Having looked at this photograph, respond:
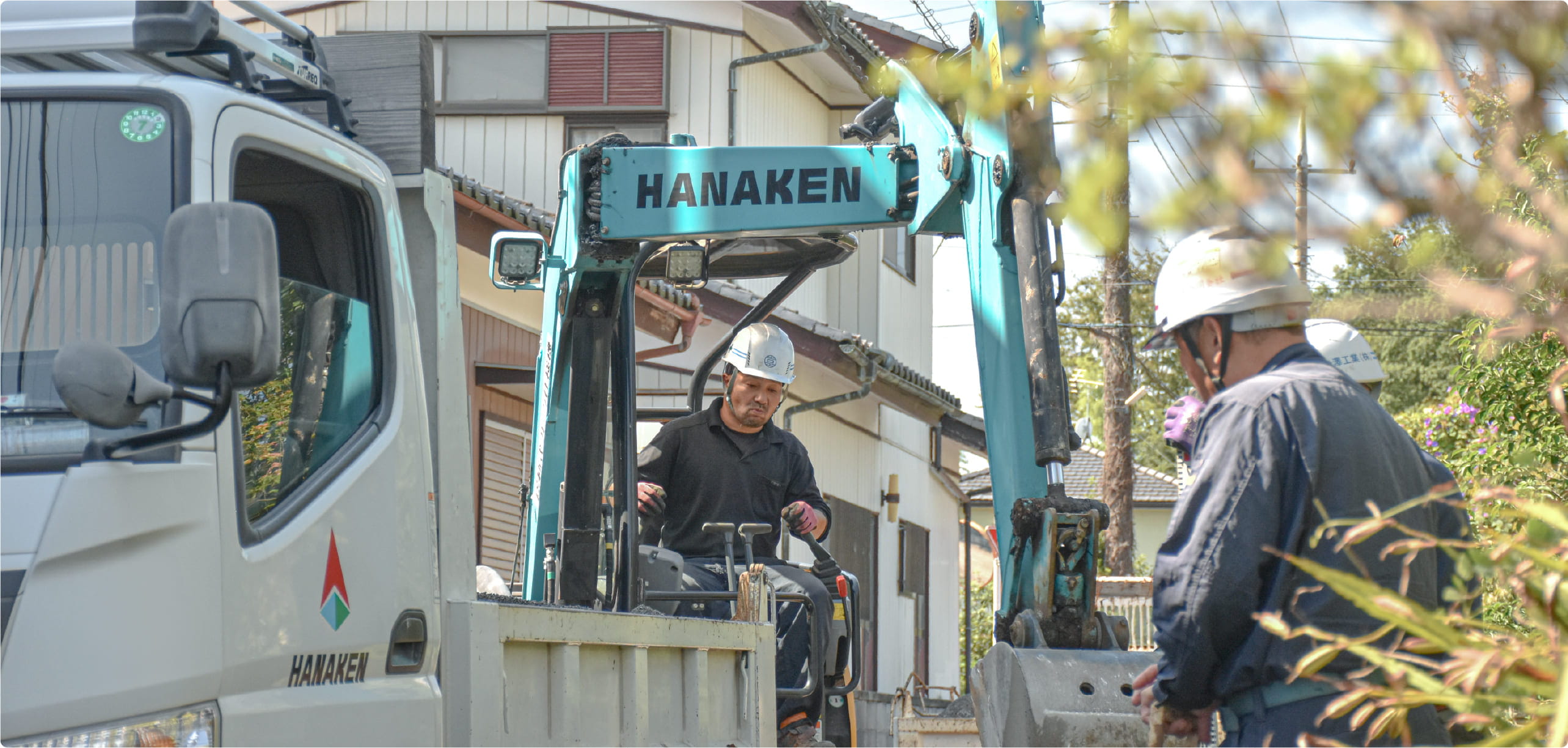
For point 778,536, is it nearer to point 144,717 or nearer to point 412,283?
point 412,283

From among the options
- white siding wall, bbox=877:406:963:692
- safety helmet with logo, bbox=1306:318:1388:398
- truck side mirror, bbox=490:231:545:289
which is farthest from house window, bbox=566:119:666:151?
safety helmet with logo, bbox=1306:318:1388:398

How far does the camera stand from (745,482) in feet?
23.9

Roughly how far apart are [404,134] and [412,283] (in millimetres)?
469

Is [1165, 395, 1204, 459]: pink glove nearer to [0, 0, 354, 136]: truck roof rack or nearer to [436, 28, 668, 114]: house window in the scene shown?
[0, 0, 354, 136]: truck roof rack

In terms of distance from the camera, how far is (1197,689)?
10.5 ft

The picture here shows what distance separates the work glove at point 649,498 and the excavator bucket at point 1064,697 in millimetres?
2702

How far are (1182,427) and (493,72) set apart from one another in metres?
11.8

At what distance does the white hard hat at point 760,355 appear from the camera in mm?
7457

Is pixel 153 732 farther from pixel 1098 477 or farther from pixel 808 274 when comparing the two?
pixel 1098 477

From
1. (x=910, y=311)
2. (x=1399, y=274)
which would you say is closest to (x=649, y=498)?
(x=1399, y=274)

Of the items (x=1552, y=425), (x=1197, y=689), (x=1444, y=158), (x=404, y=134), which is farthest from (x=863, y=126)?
(x=1444, y=158)

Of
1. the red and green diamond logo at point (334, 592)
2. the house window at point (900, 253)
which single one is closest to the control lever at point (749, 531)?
the red and green diamond logo at point (334, 592)

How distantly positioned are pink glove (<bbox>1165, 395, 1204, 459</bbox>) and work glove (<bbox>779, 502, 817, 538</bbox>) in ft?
7.15

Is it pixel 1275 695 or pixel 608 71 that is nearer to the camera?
pixel 1275 695
